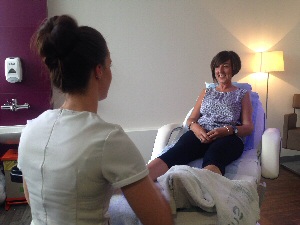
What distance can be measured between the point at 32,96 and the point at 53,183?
6.29ft

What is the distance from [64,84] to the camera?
27.5 inches

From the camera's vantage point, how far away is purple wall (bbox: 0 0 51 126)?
2.28 metres

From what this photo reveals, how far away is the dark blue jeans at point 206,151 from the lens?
4.81 feet

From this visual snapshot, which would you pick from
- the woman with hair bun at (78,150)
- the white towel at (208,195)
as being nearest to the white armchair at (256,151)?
the white towel at (208,195)

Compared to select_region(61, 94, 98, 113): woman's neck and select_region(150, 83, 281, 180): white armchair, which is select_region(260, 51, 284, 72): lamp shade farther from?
select_region(61, 94, 98, 113): woman's neck

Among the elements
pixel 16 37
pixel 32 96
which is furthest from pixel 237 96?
pixel 16 37

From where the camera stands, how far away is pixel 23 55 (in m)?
2.34

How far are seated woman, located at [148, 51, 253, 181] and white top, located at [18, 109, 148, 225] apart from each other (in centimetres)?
72

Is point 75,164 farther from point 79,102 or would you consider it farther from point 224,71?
point 224,71

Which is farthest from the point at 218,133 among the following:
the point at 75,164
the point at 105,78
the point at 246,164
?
the point at 75,164

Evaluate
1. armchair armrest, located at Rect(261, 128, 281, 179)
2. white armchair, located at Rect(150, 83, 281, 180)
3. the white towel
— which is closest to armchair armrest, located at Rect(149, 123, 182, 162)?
white armchair, located at Rect(150, 83, 281, 180)

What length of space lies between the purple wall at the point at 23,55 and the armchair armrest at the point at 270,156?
171 cm

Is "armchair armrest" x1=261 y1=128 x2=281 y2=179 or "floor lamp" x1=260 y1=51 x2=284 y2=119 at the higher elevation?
"floor lamp" x1=260 y1=51 x2=284 y2=119

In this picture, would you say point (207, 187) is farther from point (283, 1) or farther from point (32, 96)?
point (283, 1)
